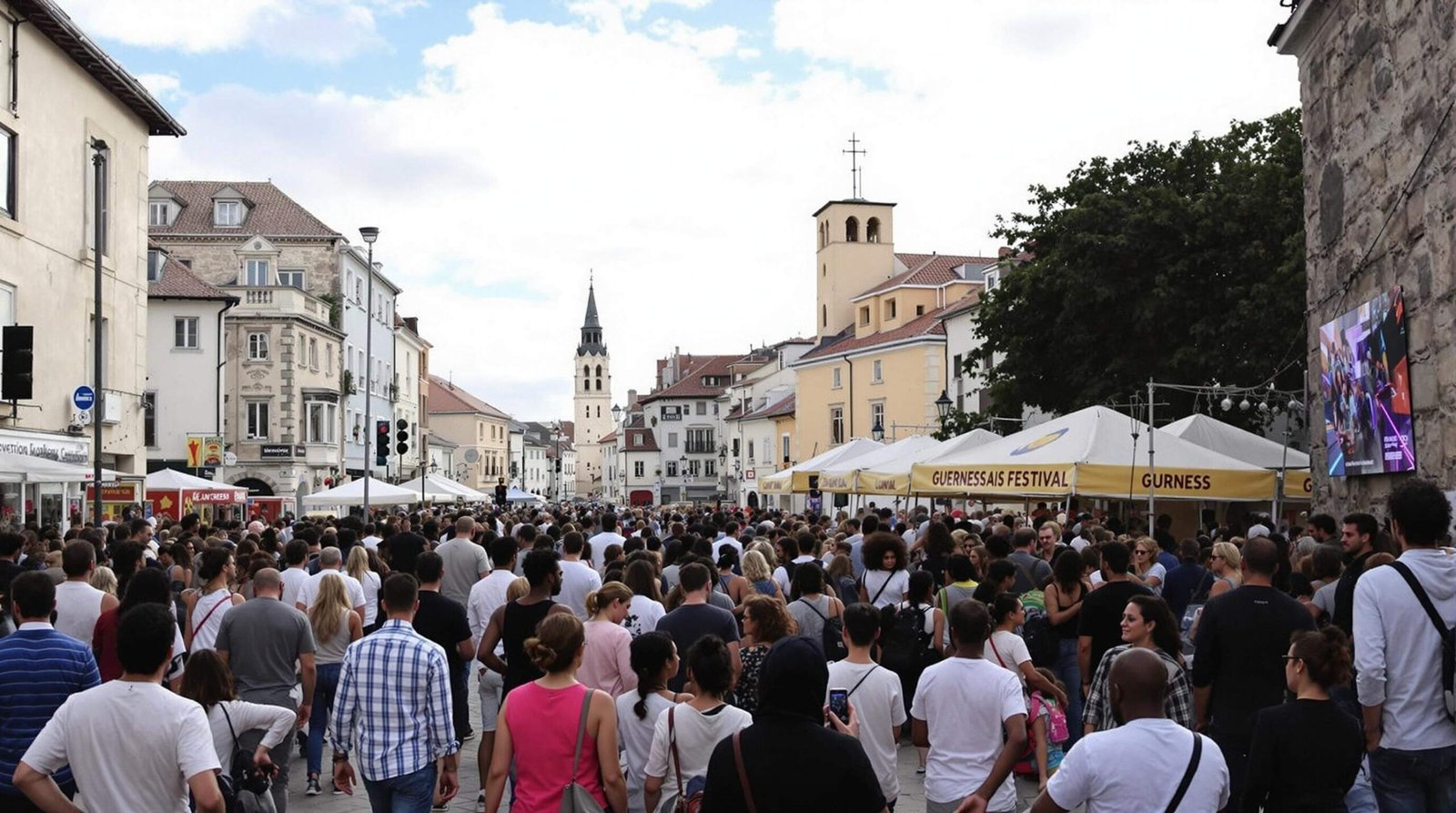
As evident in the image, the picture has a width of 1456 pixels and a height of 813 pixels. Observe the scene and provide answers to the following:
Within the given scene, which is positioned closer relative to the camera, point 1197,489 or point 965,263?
point 1197,489

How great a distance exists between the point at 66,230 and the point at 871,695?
83.5ft

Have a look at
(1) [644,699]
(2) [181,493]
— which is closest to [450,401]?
(2) [181,493]

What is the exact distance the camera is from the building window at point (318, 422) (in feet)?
178

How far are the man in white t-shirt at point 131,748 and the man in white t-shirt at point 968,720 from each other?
3.02m

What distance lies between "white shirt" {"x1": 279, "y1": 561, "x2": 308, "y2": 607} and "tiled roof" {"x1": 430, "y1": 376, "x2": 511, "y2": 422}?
110560 mm

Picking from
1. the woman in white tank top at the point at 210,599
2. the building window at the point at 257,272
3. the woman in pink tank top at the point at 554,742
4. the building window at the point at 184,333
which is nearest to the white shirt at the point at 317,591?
the woman in white tank top at the point at 210,599

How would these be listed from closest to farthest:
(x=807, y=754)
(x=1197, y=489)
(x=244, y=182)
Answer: (x=807, y=754)
(x=1197, y=489)
(x=244, y=182)

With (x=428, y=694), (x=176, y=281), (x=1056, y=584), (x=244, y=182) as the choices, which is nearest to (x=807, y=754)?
(x=428, y=694)

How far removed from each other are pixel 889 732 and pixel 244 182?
59943 millimetres

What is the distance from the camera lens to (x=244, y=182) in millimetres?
61188

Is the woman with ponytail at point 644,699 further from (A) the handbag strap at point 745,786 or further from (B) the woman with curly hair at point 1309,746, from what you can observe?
(B) the woman with curly hair at point 1309,746

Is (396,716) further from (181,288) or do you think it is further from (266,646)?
(181,288)

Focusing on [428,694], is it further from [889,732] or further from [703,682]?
[889,732]

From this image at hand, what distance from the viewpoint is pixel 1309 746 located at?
5199 mm
